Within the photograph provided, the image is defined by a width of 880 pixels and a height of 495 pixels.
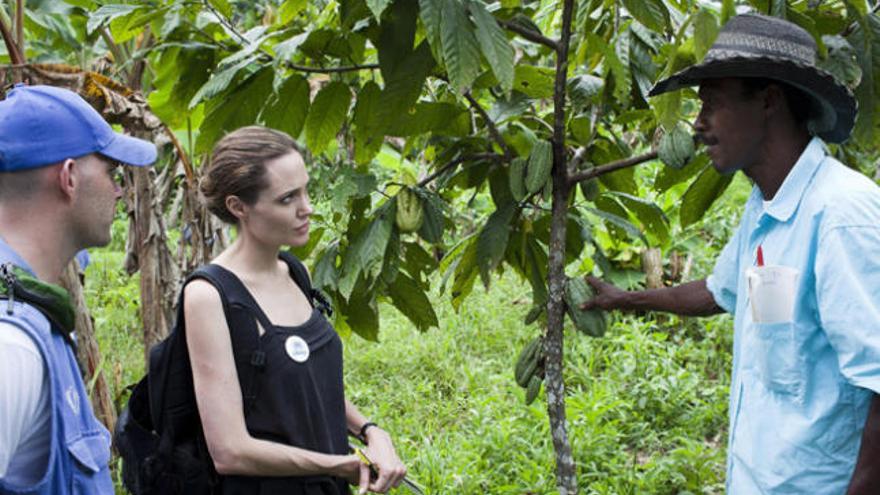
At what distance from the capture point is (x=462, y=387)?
4.64 meters

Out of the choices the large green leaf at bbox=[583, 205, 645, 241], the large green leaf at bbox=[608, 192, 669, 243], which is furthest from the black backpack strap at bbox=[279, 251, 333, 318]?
the large green leaf at bbox=[608, 192, 669, 243]

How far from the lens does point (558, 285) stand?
2205 millimetres

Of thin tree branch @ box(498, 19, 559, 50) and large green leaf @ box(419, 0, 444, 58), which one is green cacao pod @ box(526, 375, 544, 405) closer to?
thin tree branch @ box(498, 19, 559, 50)

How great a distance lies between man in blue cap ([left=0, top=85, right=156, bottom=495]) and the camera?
1281 mm

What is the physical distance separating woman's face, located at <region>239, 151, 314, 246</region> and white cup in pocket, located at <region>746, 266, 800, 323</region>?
0.92m

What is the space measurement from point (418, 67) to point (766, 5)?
0.72m

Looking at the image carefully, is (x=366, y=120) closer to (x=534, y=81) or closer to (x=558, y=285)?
(x=534, y=81)

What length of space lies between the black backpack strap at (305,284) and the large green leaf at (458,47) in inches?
25.8

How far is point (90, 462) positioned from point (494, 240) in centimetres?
115

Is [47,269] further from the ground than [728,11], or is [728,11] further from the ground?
[728,11]

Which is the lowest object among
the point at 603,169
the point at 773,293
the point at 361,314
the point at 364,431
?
the point at 364,431

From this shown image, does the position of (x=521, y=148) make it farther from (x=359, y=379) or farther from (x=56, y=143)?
(x=359, y=379)

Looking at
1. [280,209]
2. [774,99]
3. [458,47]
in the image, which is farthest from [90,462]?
[774,99]

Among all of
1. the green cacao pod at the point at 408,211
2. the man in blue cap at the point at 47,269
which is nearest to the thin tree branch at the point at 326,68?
the green cacao pod at the point at 408,211
